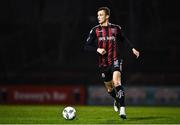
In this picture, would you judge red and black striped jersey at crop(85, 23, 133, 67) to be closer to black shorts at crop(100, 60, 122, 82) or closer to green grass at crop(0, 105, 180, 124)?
black shorts at crop(100, 60, 122, 82)

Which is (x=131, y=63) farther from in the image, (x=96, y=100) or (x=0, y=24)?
(x=0, y=24)

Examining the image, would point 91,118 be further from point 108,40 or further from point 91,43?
point 108,40

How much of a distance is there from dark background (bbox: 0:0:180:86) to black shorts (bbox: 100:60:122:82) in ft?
40.9

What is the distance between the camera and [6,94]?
2364 cm

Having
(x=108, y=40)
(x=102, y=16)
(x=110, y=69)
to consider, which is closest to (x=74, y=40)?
(x=110, y=69)

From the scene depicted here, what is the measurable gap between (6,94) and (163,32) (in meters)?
11.4

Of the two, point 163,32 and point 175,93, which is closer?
point 175,93

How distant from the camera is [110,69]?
37.2ft

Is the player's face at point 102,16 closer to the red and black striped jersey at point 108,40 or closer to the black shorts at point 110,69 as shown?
the red and black striped jersey at point 108,40

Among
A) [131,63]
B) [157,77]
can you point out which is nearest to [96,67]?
[131,63]

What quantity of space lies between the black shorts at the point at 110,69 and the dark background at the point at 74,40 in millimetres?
12461

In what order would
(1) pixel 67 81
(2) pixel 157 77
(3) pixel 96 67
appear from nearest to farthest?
(2) pixel 157 77 < (1) pixel 67 81 < (3) pixel 96 67

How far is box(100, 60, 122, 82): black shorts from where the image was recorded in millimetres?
10891

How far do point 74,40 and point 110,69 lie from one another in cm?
1945
